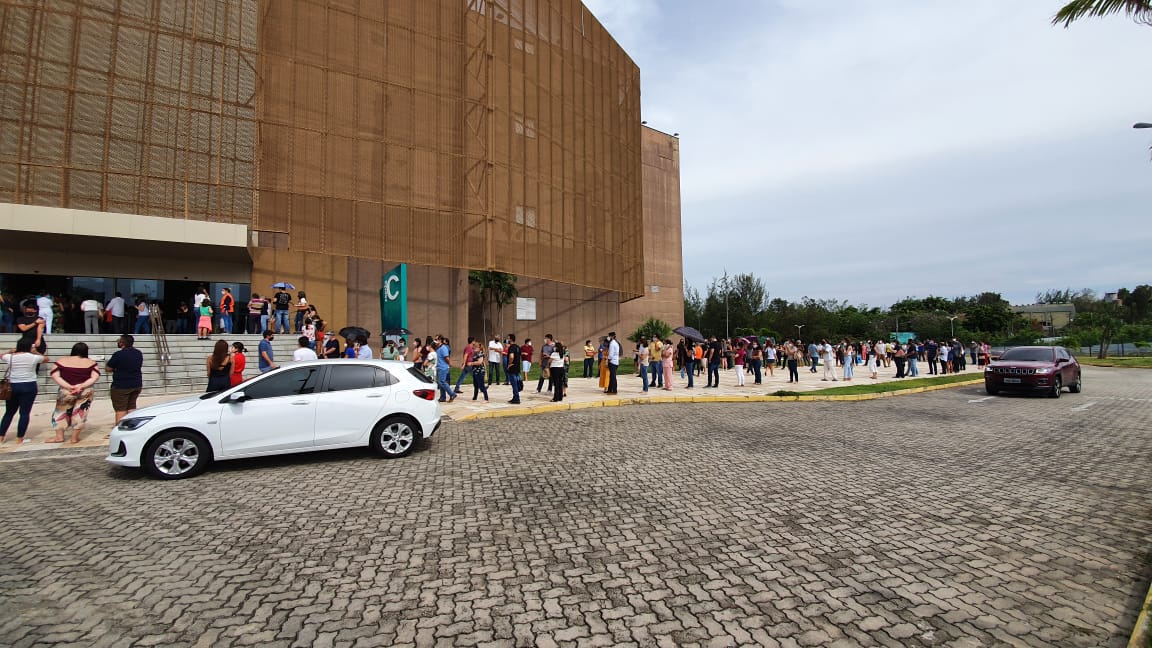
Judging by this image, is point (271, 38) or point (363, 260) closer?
point (271, 38)

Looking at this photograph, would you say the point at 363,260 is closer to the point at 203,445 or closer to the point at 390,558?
the point at 203,445

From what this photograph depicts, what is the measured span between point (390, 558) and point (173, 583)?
4.54ft

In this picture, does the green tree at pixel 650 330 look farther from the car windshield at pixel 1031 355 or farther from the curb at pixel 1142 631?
the curb at pixel 1142 631

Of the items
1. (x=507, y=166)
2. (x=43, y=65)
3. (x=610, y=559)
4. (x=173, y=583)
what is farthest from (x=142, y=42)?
(x=610, y=559)

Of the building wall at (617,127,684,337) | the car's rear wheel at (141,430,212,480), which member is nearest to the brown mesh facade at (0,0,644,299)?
the car's rear wheel at (141,430,212,480)

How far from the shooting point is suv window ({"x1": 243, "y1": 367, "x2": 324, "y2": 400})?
6953 millimetres

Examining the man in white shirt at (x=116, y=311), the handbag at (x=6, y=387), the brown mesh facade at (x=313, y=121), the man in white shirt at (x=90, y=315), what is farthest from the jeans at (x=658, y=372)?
the man in white shirt at (x=116, y=311)

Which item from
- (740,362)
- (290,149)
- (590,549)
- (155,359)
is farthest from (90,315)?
(740,362)

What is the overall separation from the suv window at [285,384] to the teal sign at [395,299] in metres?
10.1

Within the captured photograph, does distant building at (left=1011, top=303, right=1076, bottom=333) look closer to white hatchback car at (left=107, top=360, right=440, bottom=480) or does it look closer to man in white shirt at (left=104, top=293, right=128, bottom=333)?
white hatchback car at (left=107, top=360, right=440, bottom=480)

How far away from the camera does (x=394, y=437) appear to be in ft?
24.4

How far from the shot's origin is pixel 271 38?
73.3 ft

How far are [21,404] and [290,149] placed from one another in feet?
55.5

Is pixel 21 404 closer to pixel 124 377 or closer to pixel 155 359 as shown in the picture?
pixel 124 377
